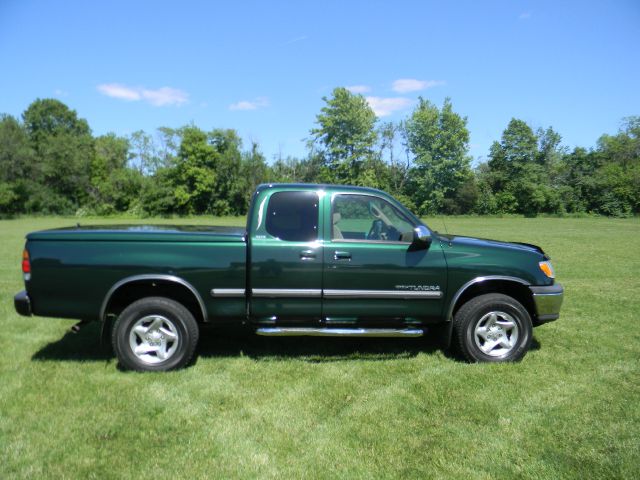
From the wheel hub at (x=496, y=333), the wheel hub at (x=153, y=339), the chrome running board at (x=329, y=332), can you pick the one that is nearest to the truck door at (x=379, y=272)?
the chrome running board at (x=329, y=332)

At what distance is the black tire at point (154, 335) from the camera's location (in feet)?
15.3

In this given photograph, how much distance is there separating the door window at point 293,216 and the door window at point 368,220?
236mm

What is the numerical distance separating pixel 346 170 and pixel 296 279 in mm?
55091

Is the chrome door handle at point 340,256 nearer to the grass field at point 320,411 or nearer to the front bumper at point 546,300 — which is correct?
the grass field at point 320,411

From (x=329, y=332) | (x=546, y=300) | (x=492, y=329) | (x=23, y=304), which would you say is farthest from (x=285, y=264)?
(x=546, y=300)

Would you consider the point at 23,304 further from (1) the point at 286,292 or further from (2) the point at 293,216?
(2) the point at 293,216

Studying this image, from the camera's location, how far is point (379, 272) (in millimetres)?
4828

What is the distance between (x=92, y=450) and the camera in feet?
11.0

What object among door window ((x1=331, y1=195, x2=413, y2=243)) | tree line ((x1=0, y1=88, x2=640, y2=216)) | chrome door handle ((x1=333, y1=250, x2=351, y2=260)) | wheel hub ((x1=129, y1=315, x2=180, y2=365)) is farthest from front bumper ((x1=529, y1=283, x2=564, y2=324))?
tree line ((x1=0, y1=88, x2=640, y2=216))

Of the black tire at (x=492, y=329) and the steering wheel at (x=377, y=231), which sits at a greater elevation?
the steering wheel at (x=377, y=231)

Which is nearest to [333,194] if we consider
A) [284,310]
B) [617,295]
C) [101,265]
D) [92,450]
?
[284,310]

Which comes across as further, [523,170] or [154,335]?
[523,170]

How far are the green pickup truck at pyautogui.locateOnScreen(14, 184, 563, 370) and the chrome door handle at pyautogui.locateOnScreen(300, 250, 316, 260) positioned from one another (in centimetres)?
1

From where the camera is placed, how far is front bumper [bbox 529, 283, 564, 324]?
16.6ft
